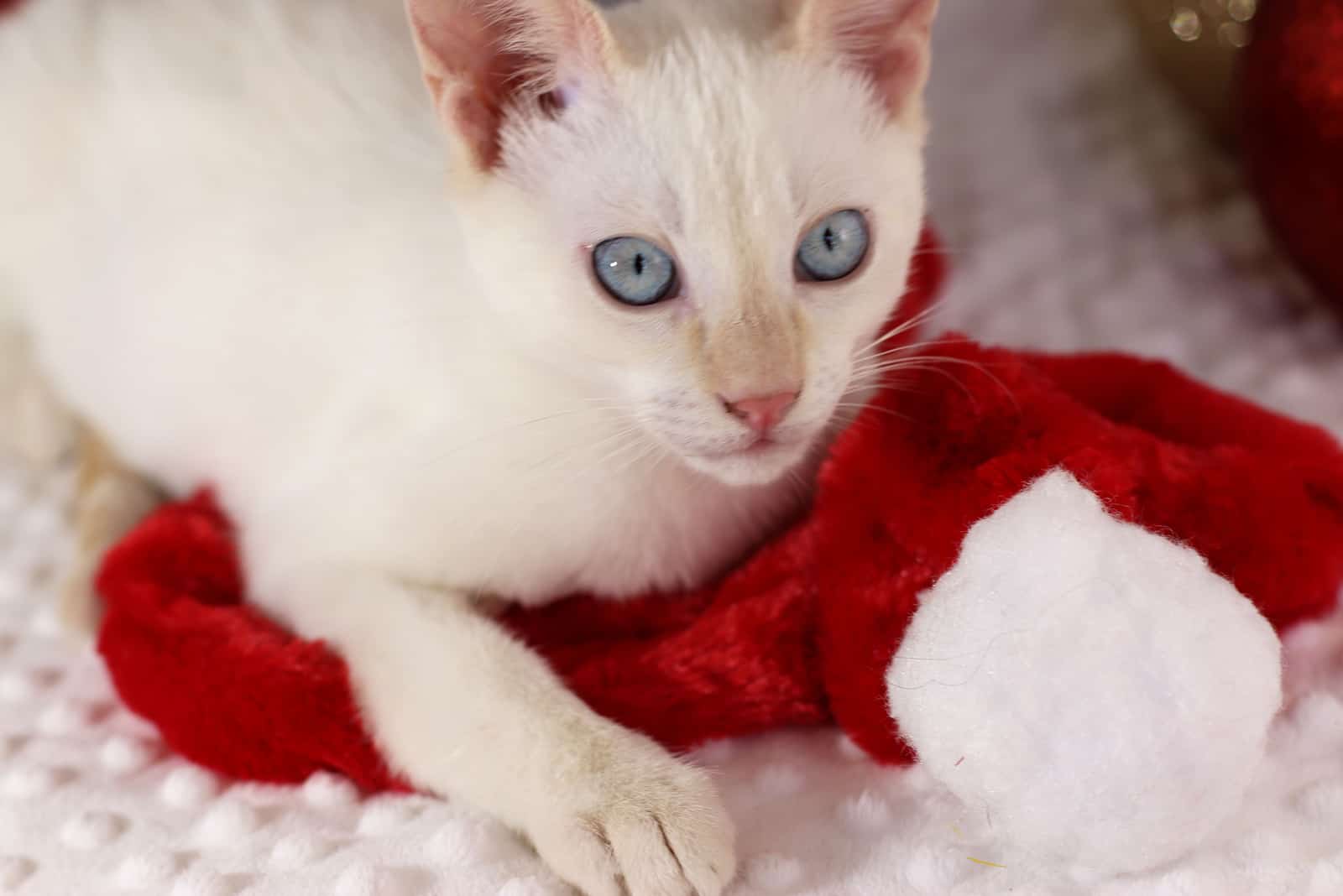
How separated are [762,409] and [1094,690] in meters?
0.26

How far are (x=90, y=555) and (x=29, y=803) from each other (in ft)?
0.97

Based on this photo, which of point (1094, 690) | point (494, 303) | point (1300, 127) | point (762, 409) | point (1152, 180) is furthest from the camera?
point (1152, 180)

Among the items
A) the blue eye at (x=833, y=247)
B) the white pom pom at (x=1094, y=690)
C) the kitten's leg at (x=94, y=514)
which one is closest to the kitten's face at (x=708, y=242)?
the blue eye at (x=833, y=247)

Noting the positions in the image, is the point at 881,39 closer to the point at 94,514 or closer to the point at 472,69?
the point at 472,69

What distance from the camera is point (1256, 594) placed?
78cm

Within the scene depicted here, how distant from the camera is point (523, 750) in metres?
0.77

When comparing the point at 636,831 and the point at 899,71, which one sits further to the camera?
the point at 899,71

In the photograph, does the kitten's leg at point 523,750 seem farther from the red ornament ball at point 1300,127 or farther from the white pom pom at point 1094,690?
the red ornament ball at point 1300,127

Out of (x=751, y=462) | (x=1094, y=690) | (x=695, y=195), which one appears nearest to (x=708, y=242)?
(x=695, y=195)

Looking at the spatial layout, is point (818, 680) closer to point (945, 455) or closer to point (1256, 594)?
point (945, 455)

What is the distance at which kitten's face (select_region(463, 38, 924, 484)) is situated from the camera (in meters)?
0.75

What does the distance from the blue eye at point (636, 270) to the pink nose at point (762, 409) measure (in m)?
0.09

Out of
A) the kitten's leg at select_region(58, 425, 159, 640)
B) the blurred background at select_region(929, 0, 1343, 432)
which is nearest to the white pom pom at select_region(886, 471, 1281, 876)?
the blurred background at select_region(929, 0, 1343, 432)

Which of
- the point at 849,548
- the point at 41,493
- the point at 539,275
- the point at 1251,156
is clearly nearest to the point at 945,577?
the point at 849,548
